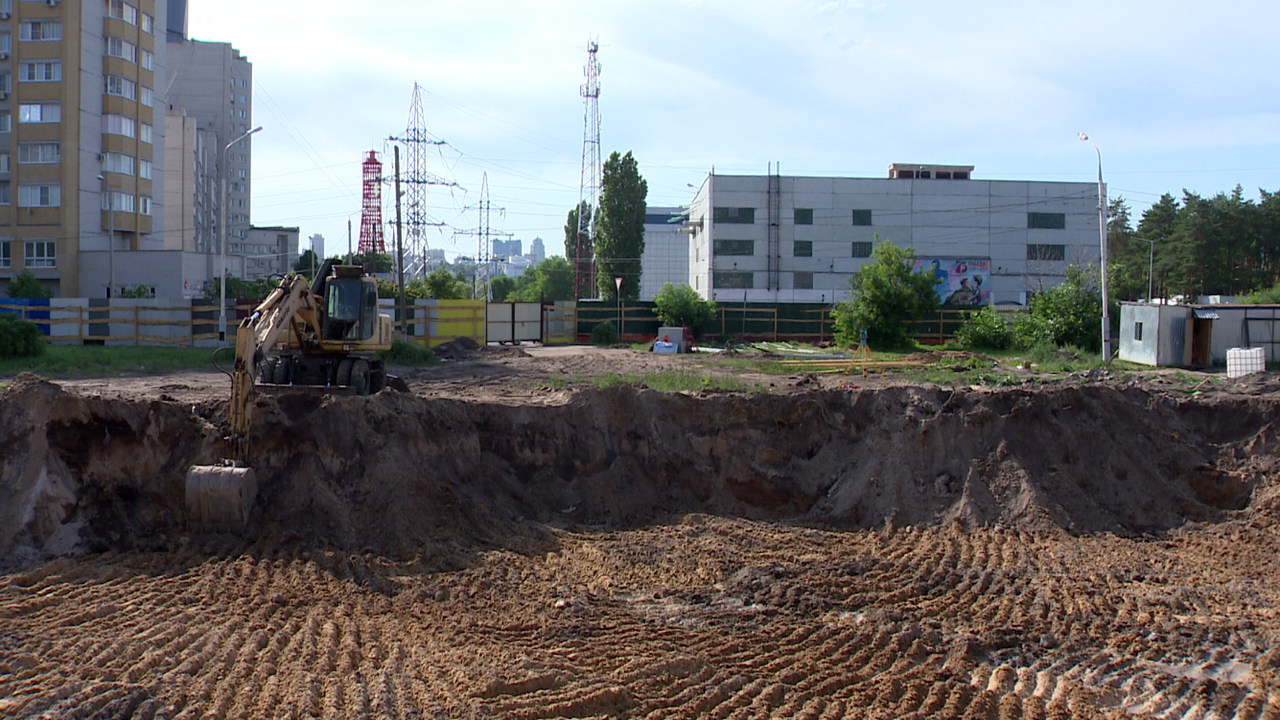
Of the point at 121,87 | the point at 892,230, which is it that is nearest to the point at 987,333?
the point at 892,230

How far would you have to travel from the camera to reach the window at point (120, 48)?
48.6 metres

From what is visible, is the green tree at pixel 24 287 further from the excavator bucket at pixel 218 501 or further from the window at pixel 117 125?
the excavator bucket at pixel 218 501

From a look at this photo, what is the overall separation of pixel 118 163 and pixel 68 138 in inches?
103

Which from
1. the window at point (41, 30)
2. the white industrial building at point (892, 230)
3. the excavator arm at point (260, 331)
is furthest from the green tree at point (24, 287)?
the white industrial building at point (892, 230)

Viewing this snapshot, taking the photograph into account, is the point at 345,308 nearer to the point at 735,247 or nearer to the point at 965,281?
the point at 735,247

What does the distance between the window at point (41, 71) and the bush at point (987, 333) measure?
4352cm

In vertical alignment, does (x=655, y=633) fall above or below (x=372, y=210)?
below

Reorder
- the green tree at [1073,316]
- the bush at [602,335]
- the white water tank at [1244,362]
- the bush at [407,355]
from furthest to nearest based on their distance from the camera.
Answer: the bush at [602,335], the green tree at [1073,316], the bush at [407,355], the white water tank at [1244,362]

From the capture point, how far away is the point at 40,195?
157 feet

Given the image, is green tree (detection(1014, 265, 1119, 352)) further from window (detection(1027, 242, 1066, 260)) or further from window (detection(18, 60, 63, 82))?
window (detection(18, 60, 63, 82))

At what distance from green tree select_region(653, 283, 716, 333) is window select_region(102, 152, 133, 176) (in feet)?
94.6

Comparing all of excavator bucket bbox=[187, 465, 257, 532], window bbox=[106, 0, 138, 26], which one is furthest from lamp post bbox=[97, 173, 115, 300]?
excavator bucket bbox=[187, 465, 257, 532]

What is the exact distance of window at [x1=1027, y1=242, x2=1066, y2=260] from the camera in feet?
197

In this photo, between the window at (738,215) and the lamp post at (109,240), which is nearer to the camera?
the lamp post at (109,240)
